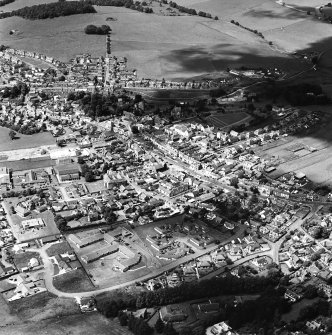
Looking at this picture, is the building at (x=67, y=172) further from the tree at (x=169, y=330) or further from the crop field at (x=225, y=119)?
the tree at (x=169, y=330)

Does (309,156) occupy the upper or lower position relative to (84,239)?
upper

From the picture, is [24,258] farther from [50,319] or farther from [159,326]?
[159,326]

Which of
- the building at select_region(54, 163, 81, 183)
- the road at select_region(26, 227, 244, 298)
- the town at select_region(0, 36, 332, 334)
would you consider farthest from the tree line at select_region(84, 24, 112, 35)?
the road at select_region(26, 227, 244, 298)

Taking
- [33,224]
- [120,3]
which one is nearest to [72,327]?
[33,224]

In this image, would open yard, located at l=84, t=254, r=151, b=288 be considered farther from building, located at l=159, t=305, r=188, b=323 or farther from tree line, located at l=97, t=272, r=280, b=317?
building, located at l=159, t=305, r=188, b=323

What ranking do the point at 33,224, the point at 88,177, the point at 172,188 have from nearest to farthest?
the point at 33,224, the point at 172,188, the point at 88,177
